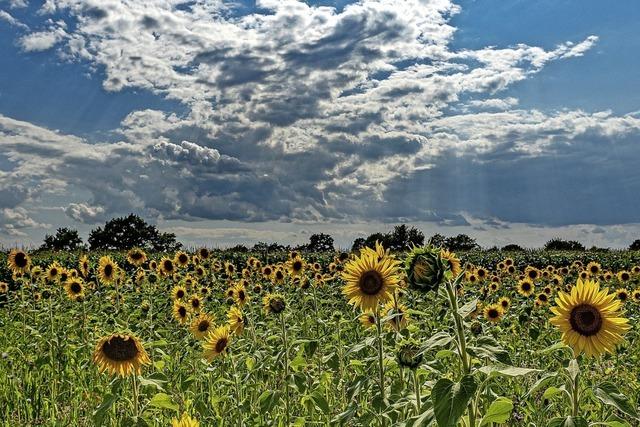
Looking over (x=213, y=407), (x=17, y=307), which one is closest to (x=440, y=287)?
(x=213, y=407)

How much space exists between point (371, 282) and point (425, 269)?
131 centimetres

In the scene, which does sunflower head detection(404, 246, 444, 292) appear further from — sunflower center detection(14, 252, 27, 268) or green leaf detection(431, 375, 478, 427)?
sunflower center detection(14, 252, 27, 268)

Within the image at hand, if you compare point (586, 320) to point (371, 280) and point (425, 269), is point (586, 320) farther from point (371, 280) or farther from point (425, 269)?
point (371, 280)

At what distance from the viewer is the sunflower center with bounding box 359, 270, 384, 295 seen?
Result: 408 centimetres

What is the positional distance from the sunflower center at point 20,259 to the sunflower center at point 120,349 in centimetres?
673

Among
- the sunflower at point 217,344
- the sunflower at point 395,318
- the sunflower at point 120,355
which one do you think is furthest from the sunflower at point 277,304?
the sunflower at point 120,355

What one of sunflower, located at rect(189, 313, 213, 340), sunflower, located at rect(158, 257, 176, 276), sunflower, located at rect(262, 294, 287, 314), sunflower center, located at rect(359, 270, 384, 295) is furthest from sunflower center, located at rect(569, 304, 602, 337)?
sunflower, located at rect(158, 257, 176, 276)

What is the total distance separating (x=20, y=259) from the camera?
10.0 m

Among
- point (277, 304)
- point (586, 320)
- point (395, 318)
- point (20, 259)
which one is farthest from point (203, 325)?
point (20, 259)

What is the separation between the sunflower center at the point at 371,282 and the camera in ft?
13.4

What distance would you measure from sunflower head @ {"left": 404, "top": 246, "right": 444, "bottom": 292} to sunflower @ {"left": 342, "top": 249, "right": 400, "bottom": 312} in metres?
1.14

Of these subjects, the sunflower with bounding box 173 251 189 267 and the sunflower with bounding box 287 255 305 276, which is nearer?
the sunflower with bounding box 287 255 305 276

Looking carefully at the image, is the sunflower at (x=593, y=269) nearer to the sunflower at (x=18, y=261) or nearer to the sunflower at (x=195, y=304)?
the sunflower at (x=195, y=304)

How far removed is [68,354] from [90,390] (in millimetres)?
672
